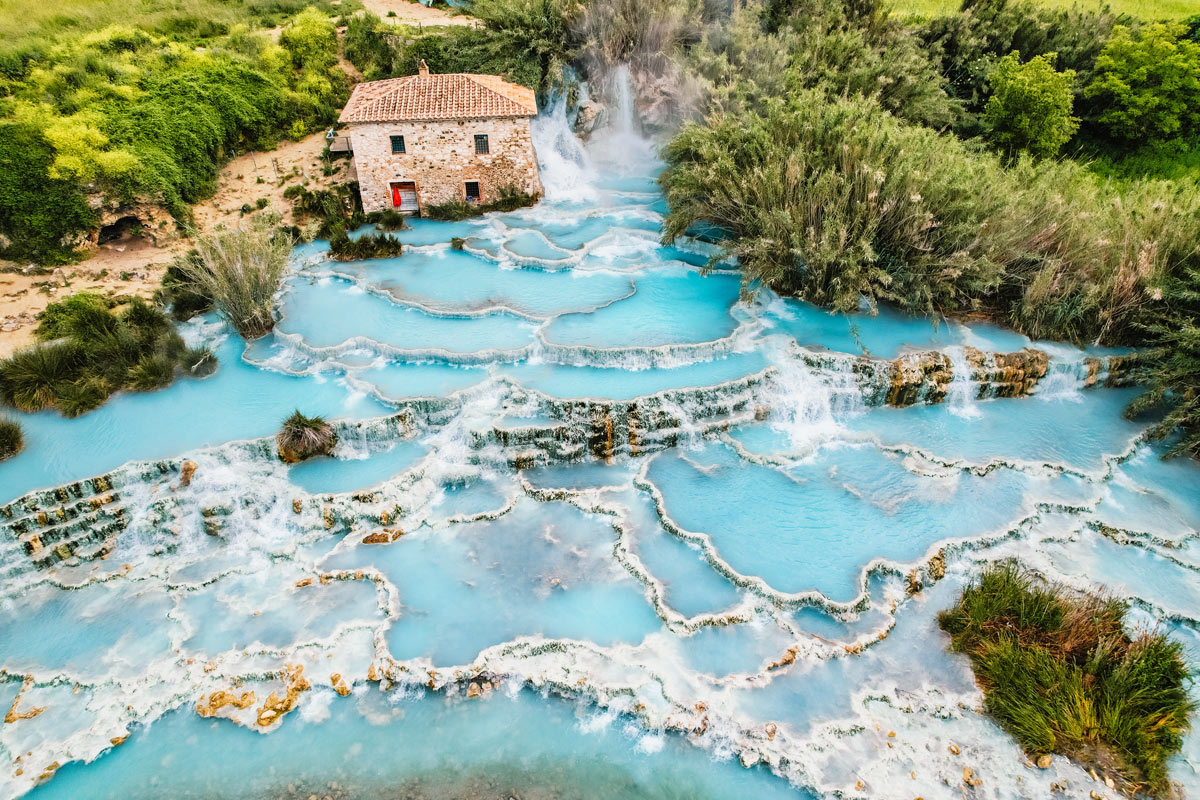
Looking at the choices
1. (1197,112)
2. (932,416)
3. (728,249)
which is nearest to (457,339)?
(728,249)

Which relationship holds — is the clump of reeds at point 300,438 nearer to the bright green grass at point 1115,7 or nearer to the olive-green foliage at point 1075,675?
the olive-green foliage at point 1075,675

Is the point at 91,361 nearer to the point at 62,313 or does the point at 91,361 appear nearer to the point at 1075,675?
the point at 62,313

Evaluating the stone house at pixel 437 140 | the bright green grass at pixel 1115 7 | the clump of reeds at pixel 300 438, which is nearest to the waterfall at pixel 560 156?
the stone house at pixel 437 140

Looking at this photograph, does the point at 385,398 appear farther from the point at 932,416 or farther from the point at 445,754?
the point at 932,416

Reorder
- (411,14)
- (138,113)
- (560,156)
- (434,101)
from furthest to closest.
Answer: (411,14) → (560,156) → (434,101) → (138,113)

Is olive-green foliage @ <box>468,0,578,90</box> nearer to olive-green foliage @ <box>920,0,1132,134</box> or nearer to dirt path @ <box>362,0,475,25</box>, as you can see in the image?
dirt path @ <box>362,0,475,25</box>

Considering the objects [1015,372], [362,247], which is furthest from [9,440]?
[1015,372]

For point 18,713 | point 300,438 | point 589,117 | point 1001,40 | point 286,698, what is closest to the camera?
point 18,713

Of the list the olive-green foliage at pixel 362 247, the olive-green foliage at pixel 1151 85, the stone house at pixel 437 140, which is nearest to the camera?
the olive-green foliage at pixel 362 247
